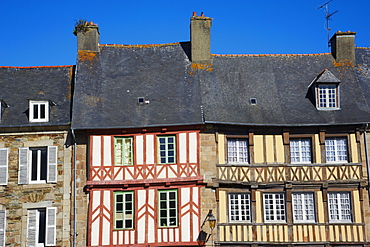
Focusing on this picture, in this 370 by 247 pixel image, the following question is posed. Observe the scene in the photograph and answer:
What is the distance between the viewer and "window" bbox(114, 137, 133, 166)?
18.5 metres

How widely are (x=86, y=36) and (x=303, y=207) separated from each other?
8968mm

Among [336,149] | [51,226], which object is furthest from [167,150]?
[336,149]

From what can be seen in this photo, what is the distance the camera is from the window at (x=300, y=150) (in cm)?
1903

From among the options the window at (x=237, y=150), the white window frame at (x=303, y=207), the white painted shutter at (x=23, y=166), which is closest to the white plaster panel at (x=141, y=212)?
the window at (x=237, y=150)

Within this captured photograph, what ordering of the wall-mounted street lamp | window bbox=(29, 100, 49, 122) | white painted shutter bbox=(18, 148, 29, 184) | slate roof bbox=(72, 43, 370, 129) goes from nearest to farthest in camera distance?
the wall-mounted street lamp → white painted shutter bbox=(18, 148, 29, 184) → slate roof bbox=(72, 43, 370, 129) → window bbox=(29, 100, 49, 122)

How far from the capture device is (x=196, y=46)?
20.9 m

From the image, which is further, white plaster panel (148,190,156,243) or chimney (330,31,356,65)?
chimney (330,31,356,65)

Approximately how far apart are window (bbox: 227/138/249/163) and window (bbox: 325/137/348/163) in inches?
97.9

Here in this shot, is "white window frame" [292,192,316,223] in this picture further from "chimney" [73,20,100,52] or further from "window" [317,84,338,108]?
"chimney" [73,20,100,52]

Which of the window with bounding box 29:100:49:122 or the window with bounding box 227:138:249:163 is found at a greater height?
the window with bounding box 29:100:49:122

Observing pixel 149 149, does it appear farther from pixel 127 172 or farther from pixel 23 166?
pixel 23 166

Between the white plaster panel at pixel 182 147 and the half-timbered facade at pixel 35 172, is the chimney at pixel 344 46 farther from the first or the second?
the half-timbered facade at pixel 35 172

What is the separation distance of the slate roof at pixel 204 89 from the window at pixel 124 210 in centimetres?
204

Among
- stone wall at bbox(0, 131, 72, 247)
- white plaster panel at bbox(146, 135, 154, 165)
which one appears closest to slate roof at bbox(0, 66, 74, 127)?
stone wall at bbox(0, 131, 72, 247)
